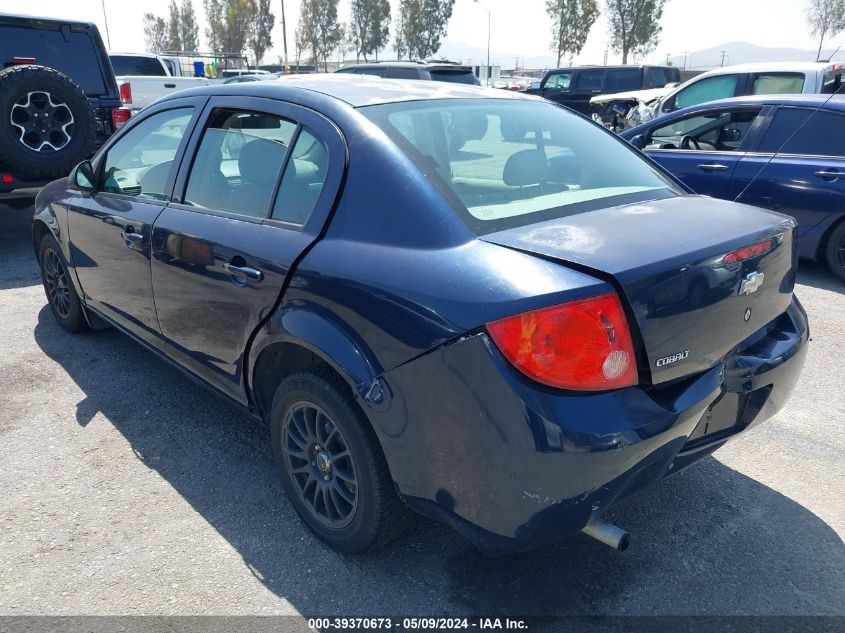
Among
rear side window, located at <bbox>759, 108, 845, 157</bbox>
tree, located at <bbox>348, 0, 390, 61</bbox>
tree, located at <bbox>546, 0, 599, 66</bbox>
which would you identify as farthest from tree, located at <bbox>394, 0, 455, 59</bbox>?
rear side window, located at <bbox>759, 108, 845, 157</bbox>

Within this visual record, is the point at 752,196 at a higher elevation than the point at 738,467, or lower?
higher

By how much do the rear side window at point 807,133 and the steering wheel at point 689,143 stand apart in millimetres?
648

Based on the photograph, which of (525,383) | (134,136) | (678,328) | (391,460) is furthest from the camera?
(134,136)

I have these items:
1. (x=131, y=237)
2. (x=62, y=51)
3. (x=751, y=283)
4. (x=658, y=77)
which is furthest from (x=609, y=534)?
(x=658, y=77)

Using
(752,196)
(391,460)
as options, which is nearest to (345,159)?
(391,460)

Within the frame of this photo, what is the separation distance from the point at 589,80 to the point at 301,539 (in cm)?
1860

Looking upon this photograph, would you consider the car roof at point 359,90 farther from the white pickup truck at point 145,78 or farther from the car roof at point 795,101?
the white pickup truck at point 145,78

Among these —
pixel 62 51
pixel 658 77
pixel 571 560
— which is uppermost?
pixel 62 51

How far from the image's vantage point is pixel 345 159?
241 centimetres

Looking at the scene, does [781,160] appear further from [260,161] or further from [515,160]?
[260,161]

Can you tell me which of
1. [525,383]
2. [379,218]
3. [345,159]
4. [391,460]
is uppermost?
[345,159]

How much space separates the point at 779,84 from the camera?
899 centimetres

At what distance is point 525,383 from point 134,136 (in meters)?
2.93

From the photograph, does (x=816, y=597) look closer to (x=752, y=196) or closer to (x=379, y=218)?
(x=379, y=218)
